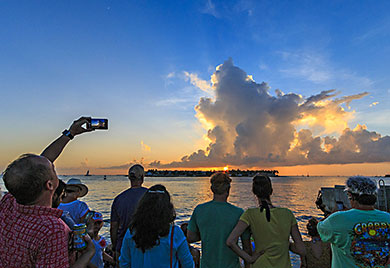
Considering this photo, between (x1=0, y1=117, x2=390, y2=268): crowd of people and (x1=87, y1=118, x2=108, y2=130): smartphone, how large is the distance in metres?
0.07

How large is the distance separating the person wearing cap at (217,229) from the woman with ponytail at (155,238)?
0.84 m

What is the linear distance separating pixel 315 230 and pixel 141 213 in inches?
87.0

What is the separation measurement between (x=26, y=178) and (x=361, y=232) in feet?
10.4

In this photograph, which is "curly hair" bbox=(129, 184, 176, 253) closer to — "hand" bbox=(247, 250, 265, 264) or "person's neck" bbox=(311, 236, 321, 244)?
"hand" bbox=(247, 250, 265, 264)

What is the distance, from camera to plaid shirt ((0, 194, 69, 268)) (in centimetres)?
167

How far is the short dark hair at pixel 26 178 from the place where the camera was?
5.56ft

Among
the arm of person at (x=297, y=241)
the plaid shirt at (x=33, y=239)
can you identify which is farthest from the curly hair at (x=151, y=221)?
the arm of person at (x=297, y=241)

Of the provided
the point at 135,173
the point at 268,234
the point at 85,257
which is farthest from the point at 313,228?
the point at 135,173

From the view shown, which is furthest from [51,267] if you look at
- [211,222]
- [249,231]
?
[249,231]

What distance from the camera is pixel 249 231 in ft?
10.5

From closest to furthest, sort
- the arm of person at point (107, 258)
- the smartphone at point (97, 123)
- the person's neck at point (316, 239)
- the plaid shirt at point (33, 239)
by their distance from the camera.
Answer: the plaid shirt at point (33, 239)
the smartphone at point (97, 123)
the person's neck at point (316, 239)
the arm of person at point (107, 258)

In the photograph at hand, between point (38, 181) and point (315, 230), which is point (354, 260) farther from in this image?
point (38, 181)

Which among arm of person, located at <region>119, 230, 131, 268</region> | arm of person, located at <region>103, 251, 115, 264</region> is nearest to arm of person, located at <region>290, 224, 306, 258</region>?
arm of person, located at <region>119, 230, 131, 268</region>

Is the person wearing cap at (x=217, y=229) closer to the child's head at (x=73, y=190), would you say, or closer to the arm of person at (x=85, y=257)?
the arm of person at (x=85, y=257)
